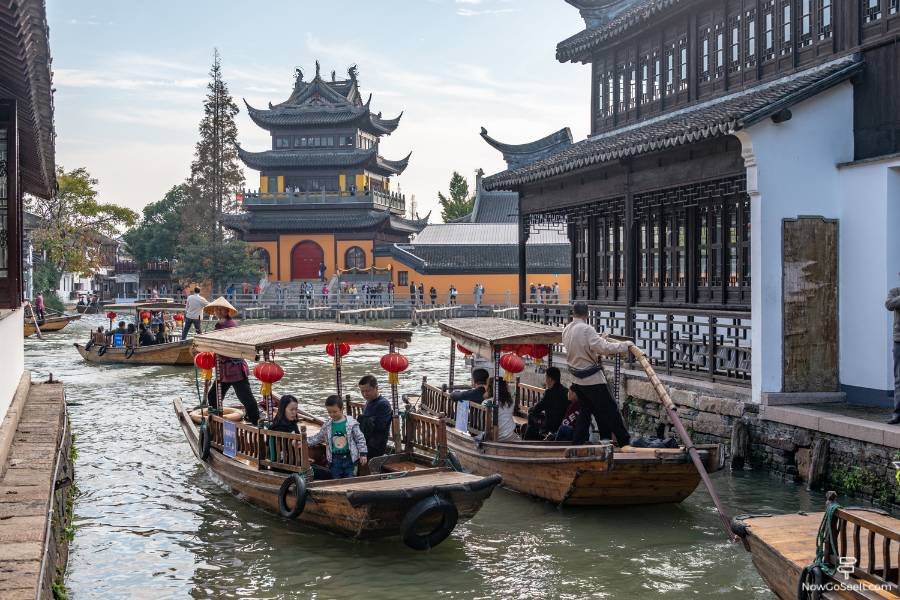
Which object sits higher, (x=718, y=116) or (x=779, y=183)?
(x=718, y=116)

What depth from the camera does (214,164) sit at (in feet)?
176

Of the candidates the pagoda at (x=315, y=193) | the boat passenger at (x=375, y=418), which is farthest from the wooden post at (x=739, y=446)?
the pagoda at (x=315, y=193)

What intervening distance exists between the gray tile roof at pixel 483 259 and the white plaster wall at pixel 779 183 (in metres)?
37.3

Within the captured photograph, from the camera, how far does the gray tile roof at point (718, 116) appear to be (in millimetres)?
11047

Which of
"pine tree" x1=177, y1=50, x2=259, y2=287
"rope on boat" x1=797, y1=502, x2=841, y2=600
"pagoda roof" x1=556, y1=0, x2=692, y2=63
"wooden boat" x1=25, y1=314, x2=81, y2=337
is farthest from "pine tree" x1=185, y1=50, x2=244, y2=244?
"rope on boat" x1=797, y1=502, x2=841, y2=600

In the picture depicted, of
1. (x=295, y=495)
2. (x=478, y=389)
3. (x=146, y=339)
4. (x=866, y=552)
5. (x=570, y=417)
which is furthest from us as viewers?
(x=146, y=339)

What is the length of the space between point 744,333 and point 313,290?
128ft

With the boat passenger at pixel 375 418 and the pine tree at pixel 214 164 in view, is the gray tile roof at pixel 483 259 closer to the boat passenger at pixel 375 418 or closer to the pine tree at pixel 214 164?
the pine tree at pixel 214 164

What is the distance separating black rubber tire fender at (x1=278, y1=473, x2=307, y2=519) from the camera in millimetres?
8602

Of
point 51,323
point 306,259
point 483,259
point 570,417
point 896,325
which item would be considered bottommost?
point 570,417

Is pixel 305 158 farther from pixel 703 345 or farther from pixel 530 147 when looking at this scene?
pixel 703 345

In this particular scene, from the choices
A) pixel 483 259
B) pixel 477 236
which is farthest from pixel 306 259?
pixel 483 259

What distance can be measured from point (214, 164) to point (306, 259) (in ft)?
23.8

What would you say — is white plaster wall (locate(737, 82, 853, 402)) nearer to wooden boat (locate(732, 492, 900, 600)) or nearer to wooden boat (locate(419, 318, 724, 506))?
wooden boat (locate(419, 318, 724, 506))
